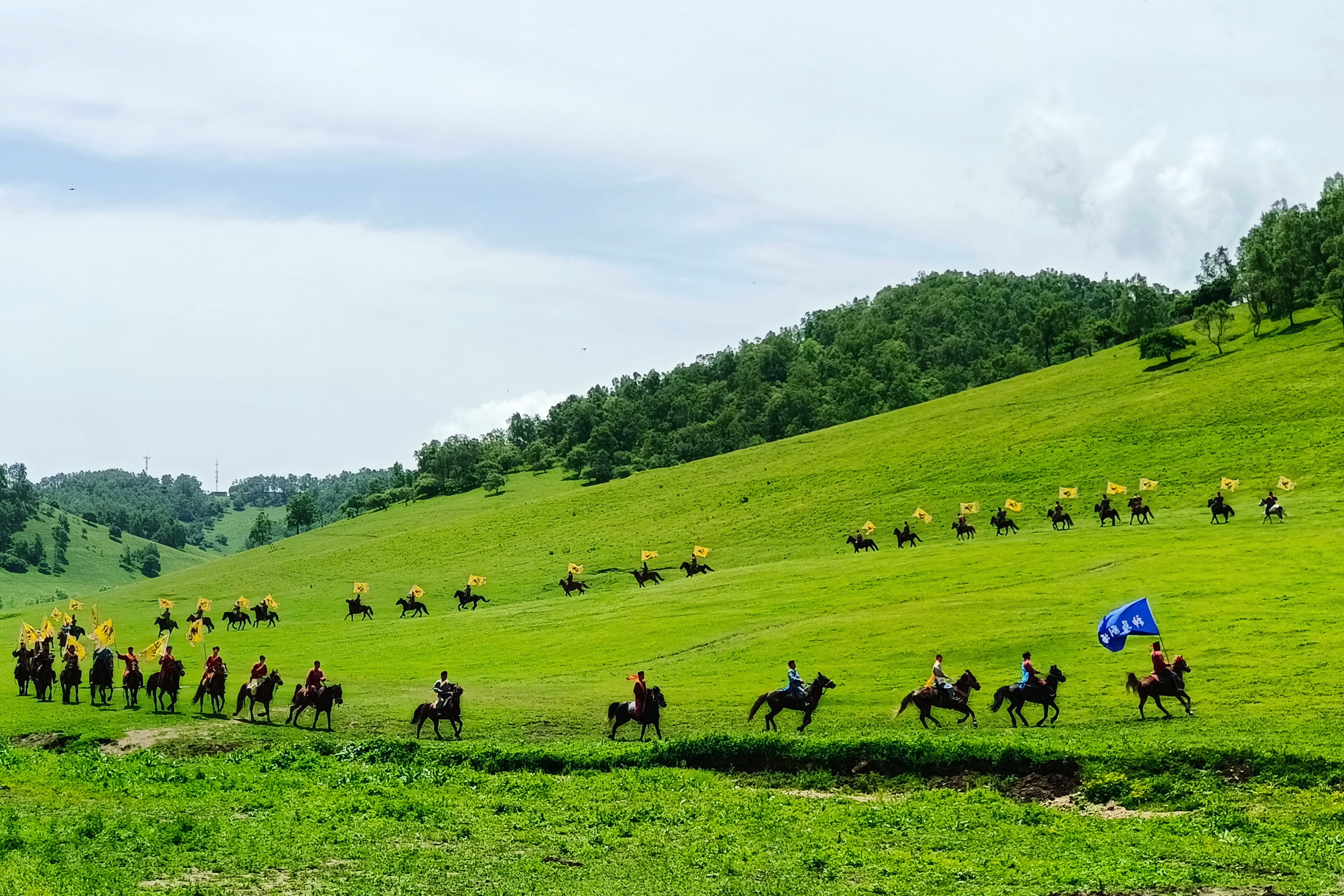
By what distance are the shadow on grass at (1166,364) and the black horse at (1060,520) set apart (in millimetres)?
47244

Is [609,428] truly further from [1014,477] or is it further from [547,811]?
[547,811]

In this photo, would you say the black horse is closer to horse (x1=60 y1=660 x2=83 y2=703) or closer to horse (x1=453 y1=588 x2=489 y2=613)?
horse (x1=453 y1=588 x2=489 y2=613)

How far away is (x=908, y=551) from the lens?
64938 millimetres

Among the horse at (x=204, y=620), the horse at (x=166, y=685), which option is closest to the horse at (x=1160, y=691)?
the horse at (x=166, y=685)

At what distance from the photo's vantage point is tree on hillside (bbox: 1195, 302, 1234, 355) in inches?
4390

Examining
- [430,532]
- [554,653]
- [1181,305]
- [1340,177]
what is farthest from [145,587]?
[1340,177]

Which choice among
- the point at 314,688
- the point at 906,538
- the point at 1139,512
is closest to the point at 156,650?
the point at 314,688

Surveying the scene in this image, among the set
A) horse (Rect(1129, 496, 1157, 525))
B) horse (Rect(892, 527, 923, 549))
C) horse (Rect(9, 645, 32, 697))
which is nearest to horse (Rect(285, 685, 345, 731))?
horse (Rect(9, 645, 32, 697))

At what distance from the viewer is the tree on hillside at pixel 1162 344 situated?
114 metres

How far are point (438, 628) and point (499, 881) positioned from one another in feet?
135

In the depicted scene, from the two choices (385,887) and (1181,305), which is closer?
(385,887)

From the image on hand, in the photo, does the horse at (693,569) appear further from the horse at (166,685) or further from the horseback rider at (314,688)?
the horseback rider at (314,688)

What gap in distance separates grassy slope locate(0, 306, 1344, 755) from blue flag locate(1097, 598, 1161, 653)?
154cm

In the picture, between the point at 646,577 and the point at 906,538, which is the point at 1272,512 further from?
the point at 646,577
